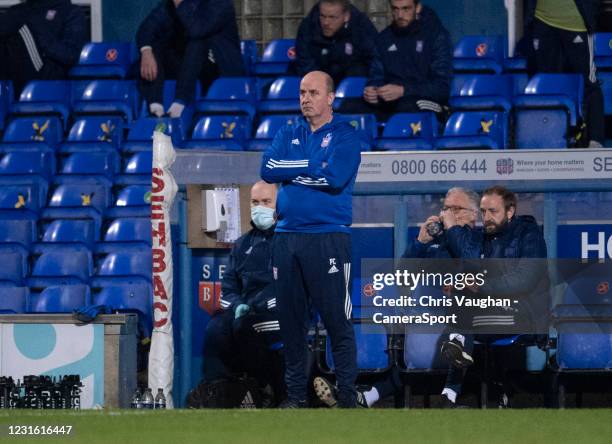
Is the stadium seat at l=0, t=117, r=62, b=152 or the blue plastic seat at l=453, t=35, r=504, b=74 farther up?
the blue plastic seat at l=453, t=35, r=504, b=74

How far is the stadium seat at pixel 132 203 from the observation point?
424 inches

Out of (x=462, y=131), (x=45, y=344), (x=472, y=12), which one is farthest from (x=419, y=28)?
(x=45, y=344)

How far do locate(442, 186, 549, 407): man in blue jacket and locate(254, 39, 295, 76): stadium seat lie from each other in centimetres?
446

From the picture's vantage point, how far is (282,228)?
7113 mm

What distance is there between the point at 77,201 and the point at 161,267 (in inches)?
113

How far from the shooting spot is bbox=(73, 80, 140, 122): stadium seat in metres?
12.2

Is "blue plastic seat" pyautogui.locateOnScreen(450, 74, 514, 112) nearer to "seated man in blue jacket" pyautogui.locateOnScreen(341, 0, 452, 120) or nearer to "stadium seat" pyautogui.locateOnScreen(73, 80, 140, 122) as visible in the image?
"seated man in blue jacket" pyautogui.locateOnScreen(341, 0, 452, 120)

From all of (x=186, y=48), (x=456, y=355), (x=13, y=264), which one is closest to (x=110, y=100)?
(x=186, y=48)

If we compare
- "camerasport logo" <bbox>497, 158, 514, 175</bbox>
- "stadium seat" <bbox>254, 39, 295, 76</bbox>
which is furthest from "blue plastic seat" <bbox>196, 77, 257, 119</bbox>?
"camerasport logo" <bbox>497, 158, 514, 175</bbox>

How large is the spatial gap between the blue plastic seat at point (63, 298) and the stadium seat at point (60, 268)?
0.74 feet

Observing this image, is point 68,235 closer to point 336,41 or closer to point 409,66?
point 336,41

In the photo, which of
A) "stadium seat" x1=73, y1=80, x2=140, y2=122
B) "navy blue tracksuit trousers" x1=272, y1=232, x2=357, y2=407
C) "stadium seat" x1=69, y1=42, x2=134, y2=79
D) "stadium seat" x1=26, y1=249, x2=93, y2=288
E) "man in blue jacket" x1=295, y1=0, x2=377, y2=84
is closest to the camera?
"navy blue tracksuit trousers" x1=272, y1=232, x2=357, y2=407

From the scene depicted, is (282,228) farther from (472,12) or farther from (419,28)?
(472,12)

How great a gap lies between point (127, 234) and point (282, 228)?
364 cm
